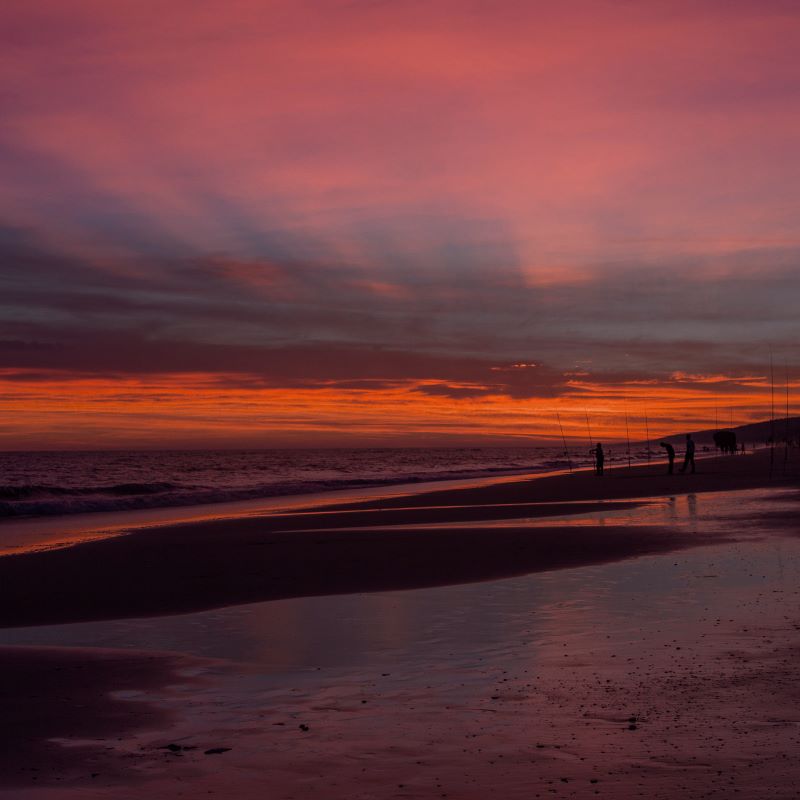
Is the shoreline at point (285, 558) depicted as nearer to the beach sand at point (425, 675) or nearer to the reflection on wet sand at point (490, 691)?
the beach sand at point (425, 675)

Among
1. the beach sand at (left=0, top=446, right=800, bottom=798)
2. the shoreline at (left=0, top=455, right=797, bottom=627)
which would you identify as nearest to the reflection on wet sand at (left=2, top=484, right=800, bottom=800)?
the beach sand at (left=0, top=446, right=800, bottom=798)

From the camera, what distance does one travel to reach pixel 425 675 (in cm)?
945

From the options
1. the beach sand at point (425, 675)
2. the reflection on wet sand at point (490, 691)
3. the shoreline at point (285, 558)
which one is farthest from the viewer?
the shoreline at point (285, 558)

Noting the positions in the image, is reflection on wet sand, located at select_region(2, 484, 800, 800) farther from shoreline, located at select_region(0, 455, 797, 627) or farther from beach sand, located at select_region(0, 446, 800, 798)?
shoreline, located at select_region(0, 455, 797, 627)

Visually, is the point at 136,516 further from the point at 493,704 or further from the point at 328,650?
the point at 493,704

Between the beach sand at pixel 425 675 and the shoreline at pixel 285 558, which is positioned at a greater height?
the beach sand at pixel 425 675

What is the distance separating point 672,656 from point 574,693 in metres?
1.75

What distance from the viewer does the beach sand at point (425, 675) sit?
6730 millimetres

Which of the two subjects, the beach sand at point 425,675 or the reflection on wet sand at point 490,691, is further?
the beach sand at point 425,675

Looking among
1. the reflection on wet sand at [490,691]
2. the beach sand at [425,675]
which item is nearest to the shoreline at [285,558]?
the beach sand at [425,675]

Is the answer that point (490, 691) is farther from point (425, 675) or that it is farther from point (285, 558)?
point (285, 558)

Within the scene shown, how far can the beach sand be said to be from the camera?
6.73 metres

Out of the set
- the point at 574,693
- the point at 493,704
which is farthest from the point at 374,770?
the point at 574,693

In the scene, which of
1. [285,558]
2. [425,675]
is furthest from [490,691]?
[285,558]
